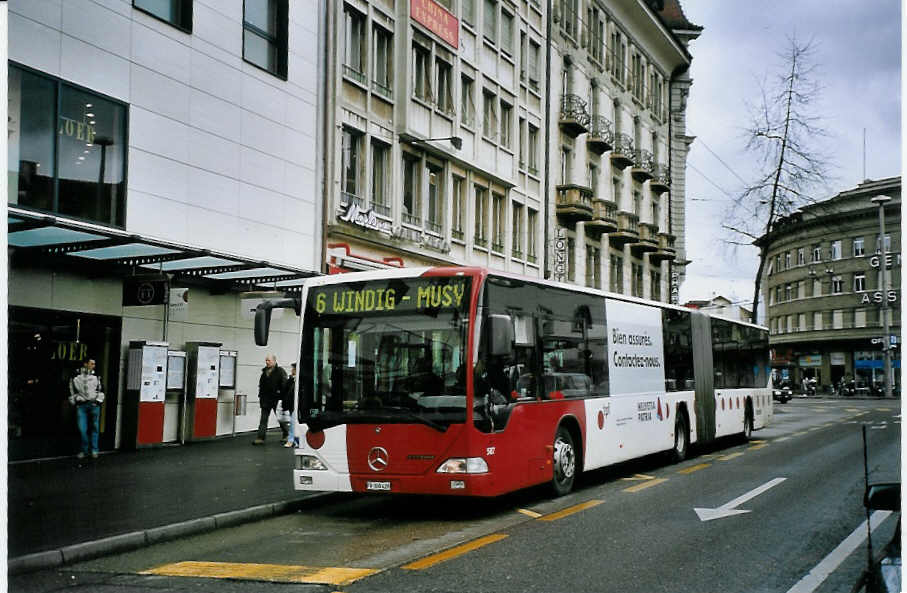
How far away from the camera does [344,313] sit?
38.5ft

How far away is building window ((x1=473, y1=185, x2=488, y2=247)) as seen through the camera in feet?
109

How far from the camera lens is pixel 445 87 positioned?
30750 mm

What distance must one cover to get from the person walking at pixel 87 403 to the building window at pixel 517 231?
20.8 m

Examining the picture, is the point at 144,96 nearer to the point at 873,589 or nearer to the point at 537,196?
the point at 873,589

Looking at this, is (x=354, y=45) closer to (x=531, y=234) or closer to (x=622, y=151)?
(x=531, y=234)

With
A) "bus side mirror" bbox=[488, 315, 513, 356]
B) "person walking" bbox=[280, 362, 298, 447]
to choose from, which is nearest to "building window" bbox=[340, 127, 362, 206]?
"person walking" bbox=[280, 362, 298, 447]

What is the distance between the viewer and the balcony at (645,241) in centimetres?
4812

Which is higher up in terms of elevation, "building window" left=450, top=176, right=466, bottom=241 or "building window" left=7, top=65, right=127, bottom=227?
"building window" left=450, top=176, right=466, bottom=241

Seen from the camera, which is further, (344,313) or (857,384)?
(857,384)

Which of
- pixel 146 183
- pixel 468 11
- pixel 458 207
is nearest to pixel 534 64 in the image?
pixel 468 11

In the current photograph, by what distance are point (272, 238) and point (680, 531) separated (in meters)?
14.5

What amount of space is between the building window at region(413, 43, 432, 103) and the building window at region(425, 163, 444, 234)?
2.00m

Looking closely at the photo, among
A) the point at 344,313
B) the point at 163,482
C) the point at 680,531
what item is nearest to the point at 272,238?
the point at 163,482

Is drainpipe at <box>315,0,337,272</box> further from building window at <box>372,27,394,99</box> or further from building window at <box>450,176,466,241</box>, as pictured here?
building window at <box>450,176,466,241</box>
